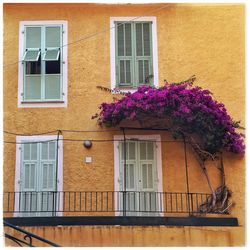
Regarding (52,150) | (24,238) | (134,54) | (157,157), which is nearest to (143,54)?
(134,54)

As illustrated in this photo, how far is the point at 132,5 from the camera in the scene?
13.2 m

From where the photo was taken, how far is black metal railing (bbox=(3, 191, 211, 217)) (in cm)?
Result: 1198

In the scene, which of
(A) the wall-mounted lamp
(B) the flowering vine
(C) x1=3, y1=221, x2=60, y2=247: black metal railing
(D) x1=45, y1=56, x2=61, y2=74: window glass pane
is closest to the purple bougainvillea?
(B) the flowering vine

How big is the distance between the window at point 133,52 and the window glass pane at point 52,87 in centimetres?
134

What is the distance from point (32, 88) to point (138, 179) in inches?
133

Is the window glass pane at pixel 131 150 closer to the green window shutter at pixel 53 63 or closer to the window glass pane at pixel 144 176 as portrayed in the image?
the window glass pane at pixel 144 176

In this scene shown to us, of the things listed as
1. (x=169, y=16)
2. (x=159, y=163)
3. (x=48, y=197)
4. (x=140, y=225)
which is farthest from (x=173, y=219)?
Result: (x=169, y=16)

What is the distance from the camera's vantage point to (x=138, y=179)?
12.2 meters

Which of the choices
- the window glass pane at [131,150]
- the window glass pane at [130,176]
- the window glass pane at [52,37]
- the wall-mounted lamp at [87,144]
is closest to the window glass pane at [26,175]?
the wall-mounted lamp at [87,144]

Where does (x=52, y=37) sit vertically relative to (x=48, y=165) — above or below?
above

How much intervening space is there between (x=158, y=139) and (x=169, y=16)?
315 cm

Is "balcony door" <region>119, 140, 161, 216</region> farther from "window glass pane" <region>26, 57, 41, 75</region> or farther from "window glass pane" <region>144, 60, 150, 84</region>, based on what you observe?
"window glass pane" <region>26, 57, 41, 75</region>

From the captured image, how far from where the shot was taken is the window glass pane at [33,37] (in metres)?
12.9

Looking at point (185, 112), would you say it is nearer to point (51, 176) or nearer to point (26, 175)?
point (51, 176)
